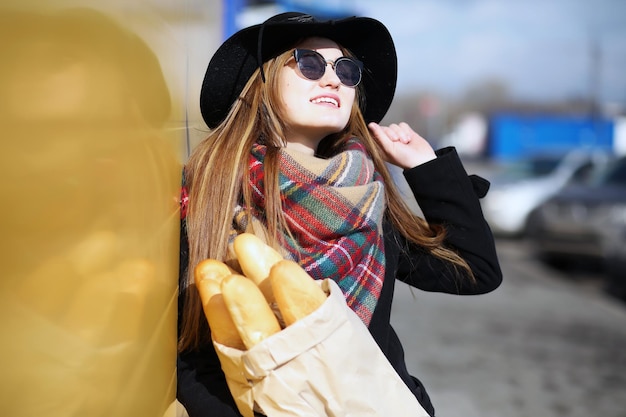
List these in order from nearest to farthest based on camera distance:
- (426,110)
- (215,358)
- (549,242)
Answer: (215,358), (549,242), (426,110)

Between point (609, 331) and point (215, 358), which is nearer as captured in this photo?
point (215, 358)

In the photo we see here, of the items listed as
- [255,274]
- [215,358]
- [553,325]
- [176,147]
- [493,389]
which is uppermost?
[176,147]

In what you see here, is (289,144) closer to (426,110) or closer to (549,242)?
(549,242)

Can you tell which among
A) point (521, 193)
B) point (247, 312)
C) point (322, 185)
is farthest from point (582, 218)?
point (247, 312)

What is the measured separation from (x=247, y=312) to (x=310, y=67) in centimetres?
77

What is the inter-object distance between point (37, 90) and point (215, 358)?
992 mm

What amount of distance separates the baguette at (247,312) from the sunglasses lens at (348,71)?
76 cm

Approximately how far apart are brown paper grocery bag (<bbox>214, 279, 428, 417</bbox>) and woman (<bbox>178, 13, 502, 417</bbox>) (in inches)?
11.4

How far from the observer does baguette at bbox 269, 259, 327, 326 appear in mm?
1258

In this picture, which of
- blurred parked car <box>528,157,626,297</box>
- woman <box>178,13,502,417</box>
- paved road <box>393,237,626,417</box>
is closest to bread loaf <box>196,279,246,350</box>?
woman <box>178,13,502,417</box>

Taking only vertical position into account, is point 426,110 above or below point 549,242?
below

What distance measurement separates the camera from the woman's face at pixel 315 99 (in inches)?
72.5

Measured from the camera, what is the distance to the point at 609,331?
20.4 ft

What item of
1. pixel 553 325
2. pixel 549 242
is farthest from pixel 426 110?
pixel 553 325
